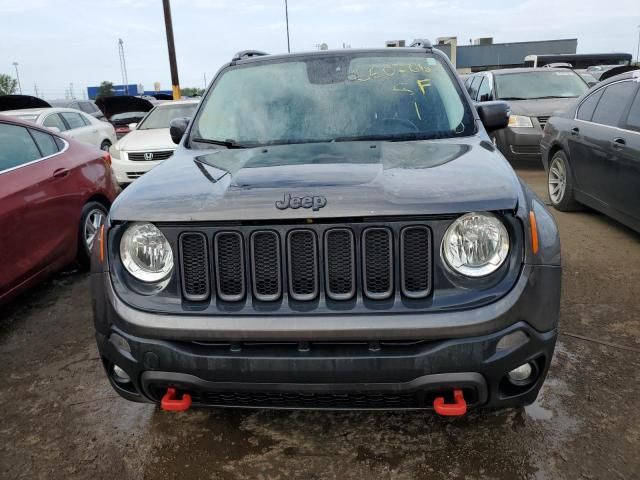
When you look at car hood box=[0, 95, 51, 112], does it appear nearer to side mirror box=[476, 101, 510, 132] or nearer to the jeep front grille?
side mirror box=[476, 101, 510, 132]

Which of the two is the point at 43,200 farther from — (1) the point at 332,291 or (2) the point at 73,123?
(2) the point at 73,123

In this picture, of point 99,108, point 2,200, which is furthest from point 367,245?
point 99,108

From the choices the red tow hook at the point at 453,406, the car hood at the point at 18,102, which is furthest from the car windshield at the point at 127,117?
the red tow hook at the point at 453,406

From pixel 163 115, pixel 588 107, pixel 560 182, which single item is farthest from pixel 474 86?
pixel 163 115

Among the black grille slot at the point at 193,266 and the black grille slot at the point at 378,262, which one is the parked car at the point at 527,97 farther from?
the black grille slot at the point at 193,266

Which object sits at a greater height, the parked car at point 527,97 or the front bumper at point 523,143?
the parked car at point 527,97

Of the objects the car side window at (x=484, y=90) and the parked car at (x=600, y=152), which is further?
the car side window at (x=484, y=90)

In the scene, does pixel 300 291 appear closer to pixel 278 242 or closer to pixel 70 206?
pixel 278 242

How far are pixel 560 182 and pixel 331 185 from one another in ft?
17.9

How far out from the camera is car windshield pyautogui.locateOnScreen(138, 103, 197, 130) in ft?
34.9

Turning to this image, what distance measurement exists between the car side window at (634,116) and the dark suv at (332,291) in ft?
10.9

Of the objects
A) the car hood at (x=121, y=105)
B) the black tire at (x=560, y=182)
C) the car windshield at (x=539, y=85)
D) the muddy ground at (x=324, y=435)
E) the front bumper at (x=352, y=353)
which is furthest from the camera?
the car hood at (x=121, y=105)

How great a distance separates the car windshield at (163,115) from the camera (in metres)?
10.6

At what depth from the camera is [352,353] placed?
6.79ft
